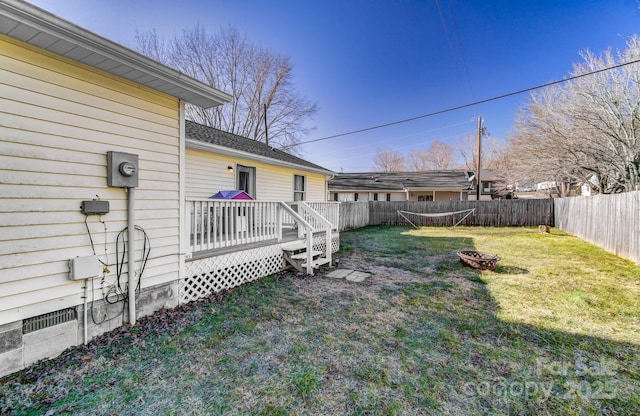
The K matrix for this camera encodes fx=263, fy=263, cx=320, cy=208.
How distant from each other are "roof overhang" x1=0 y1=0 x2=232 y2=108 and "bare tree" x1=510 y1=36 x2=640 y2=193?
40.2 feet

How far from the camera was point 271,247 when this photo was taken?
5.32 m

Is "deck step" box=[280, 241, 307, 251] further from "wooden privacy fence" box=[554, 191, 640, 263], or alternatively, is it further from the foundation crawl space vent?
"wooden privacy fence" box=[554, 191, 640, 263]

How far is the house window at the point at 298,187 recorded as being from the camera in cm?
1045

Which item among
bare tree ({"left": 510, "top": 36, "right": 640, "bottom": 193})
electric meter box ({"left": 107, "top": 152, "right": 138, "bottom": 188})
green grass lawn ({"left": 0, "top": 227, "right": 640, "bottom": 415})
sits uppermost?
bare tree ({"left": 510, "top": 36, "right": 640, "bottom": 193})

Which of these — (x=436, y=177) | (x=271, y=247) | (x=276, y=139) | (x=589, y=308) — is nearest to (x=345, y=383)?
(x=271, y=247)

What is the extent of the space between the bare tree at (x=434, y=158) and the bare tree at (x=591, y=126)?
23.1m

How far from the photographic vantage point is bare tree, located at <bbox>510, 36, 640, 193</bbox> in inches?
391

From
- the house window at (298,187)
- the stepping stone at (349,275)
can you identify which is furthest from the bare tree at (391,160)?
the stepping stone at (349,275)

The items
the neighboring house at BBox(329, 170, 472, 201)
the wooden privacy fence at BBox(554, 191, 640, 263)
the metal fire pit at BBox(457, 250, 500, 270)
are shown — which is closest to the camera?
the metal fire pit at BBox(457, 250, 500, 270)

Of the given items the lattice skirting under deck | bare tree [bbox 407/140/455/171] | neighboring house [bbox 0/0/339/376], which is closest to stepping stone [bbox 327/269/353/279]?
the lattice skirting under deck

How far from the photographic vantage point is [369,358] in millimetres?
2529

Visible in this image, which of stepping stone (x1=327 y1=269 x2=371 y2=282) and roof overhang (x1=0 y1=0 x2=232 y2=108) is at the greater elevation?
roof overhang (x1=0 y1=0 x2=232 y2=108)

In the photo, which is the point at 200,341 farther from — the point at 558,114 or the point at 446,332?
the point at 558,114

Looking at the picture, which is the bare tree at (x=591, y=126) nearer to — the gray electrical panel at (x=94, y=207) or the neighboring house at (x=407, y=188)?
the neighboring house at (x=407, y=188)
